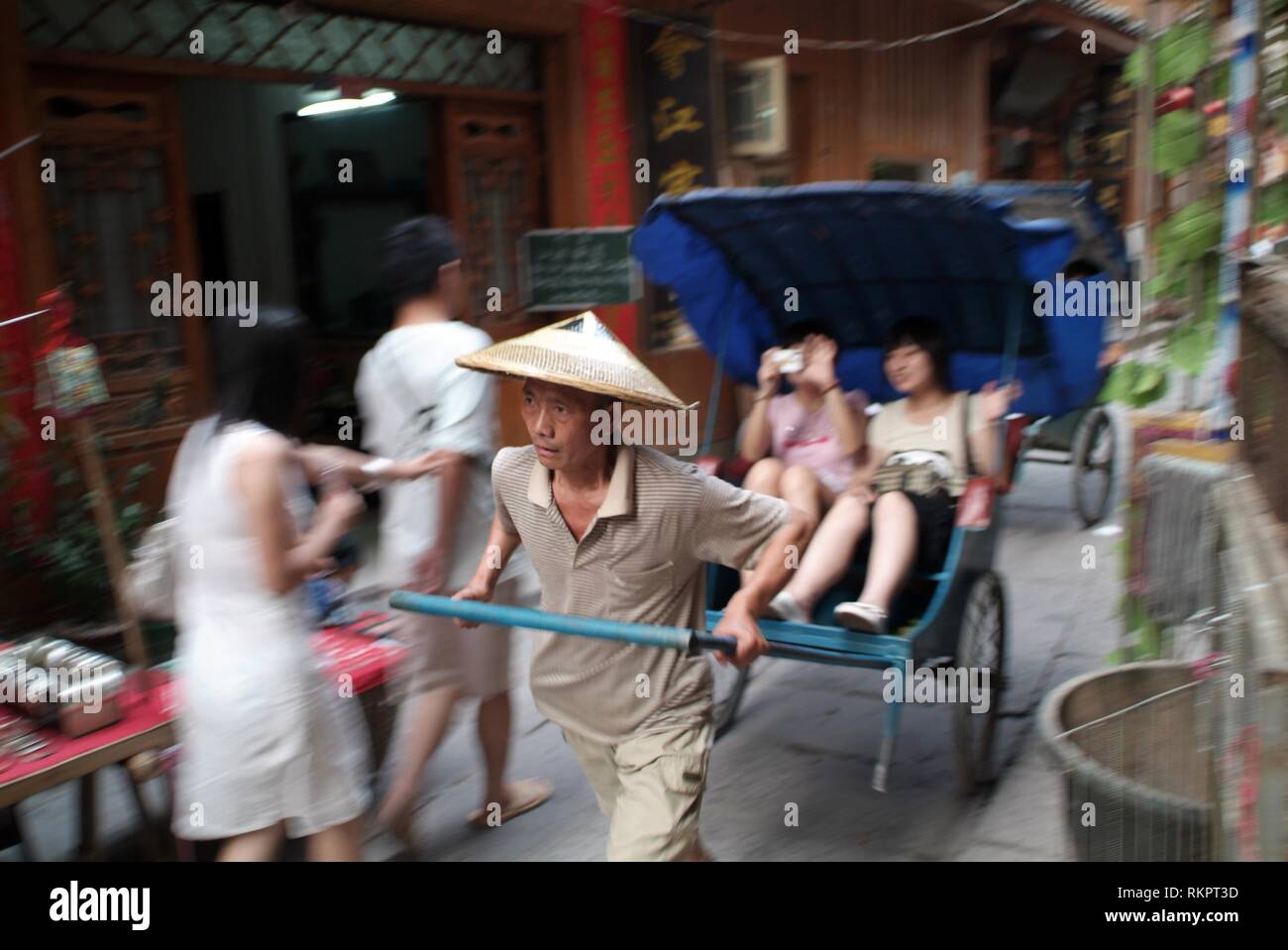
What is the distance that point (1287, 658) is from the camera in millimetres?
1903

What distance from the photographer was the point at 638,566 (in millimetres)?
2832

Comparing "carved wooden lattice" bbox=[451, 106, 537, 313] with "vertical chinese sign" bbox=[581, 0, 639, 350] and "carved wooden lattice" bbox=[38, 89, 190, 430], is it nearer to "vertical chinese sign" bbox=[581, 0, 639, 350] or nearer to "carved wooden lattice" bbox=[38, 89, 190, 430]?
"vertical chinese sign" bbox=[581, 0, 639, 350]

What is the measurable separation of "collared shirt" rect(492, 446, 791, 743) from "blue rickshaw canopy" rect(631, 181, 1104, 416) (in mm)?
1587

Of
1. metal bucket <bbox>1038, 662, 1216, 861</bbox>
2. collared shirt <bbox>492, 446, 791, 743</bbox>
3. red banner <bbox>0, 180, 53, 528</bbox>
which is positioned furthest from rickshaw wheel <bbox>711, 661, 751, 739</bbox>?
red banner <bbox>0, 180, 53, 528</bbox>

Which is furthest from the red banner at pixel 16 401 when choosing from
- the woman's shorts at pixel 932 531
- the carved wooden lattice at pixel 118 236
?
the woman's shorts at pixel 932 531

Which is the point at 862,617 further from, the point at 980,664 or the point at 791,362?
the point at 791,362

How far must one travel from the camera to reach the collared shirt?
9.21 ft

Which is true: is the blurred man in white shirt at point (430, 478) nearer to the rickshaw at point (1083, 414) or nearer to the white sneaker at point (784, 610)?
the white sneaker at point (784, 610)

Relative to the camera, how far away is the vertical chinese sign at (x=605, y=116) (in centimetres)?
811

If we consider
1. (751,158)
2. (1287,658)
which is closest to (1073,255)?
(1287,658)

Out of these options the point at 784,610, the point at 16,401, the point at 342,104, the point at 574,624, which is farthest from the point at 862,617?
the point at 342,104

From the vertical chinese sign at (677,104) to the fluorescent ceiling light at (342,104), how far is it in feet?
6.02

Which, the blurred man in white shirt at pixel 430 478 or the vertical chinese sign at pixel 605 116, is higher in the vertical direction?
the vertical chinese sign at pixel 605 116

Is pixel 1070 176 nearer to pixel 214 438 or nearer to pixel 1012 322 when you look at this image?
pixel 1012 322
